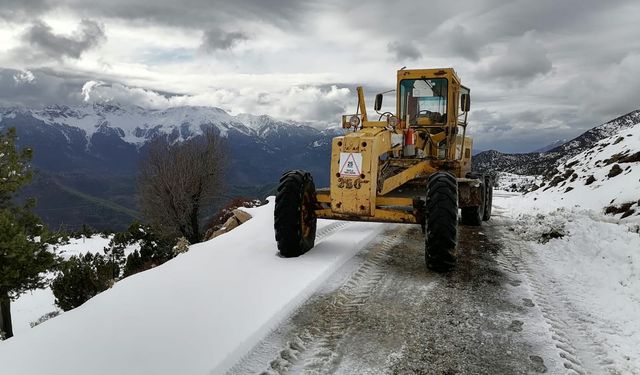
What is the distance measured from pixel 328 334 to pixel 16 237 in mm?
18118

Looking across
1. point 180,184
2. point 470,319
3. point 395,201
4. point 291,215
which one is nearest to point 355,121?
point 395,201

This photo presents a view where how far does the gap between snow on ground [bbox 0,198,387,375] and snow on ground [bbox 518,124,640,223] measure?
7.60m

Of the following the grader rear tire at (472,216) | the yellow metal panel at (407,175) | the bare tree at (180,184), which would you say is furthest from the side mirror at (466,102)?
the bare tree at (180,184)

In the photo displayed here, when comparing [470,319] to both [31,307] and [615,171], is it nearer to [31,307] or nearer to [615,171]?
[615,171]

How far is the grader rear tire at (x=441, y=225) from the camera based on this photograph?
637 cm

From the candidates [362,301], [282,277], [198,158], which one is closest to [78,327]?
[282,277]

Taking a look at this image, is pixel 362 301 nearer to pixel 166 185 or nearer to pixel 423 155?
pixel 423 155

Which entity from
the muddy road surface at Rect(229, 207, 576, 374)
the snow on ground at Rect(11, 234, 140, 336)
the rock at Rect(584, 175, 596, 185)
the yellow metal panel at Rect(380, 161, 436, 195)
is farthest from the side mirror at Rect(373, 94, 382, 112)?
the snow on ground at Rect(11, 234, 140, 336)

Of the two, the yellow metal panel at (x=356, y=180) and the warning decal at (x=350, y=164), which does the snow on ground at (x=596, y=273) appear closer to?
the yellow metal panel at (x=356, y=180)

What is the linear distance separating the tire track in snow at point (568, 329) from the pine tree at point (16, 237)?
18.8m

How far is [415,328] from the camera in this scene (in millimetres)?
4590

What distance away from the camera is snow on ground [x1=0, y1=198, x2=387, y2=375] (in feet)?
12.1

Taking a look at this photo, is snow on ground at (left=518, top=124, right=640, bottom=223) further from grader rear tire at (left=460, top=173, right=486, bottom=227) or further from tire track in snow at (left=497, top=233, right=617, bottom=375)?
tire track in snow at (left=497, top=233, right=617, bottom=375)

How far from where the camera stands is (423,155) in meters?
9.26
